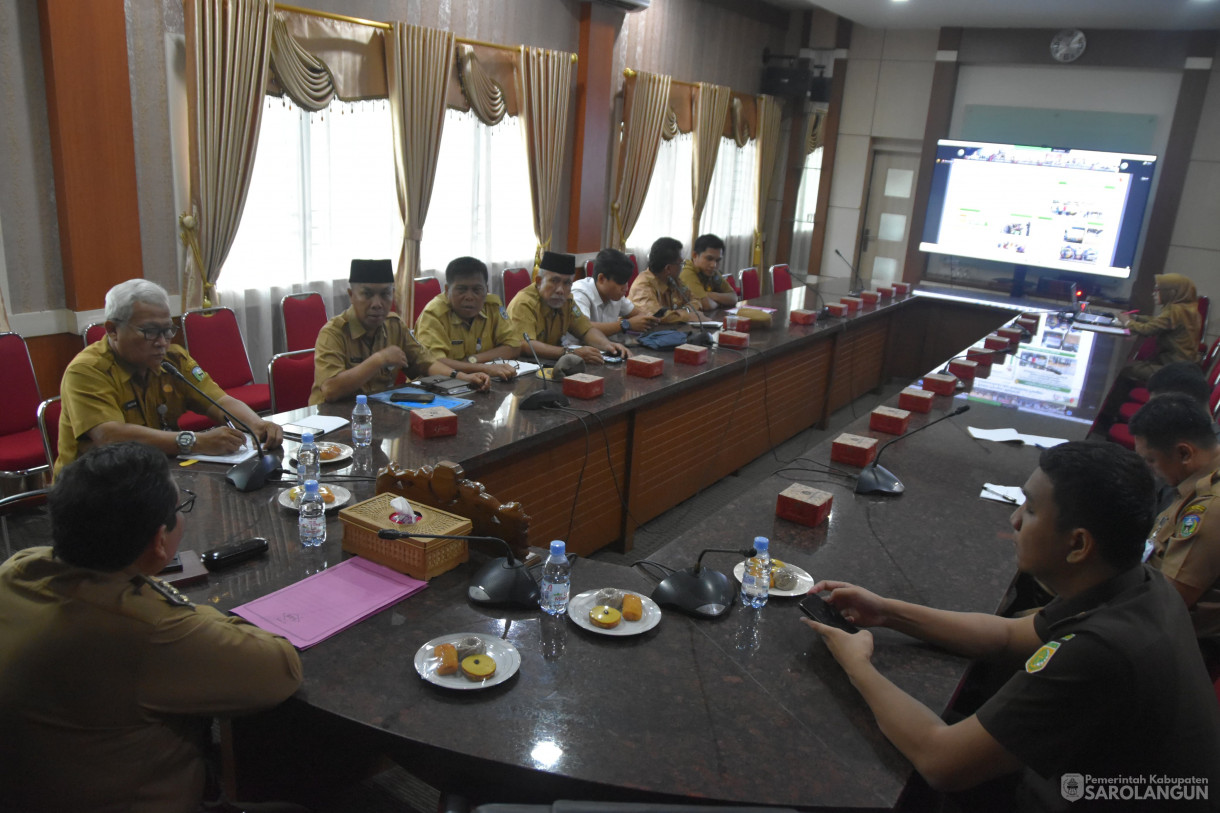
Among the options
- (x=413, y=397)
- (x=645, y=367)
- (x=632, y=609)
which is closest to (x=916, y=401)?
(x=645, y=367)

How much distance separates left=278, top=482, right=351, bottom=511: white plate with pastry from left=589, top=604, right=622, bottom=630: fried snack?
754 millimetres

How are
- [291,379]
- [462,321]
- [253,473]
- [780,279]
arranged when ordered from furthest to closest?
1. [780,279]
2. [462,321]
3. [291,379]
4. [253,473]

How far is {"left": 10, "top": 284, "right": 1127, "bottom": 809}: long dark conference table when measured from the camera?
1.24 m

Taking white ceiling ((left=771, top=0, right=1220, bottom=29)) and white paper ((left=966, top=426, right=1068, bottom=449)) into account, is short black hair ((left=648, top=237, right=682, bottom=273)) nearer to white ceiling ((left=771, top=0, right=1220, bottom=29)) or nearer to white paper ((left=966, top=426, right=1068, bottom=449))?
white paper ((left=966, top=426, right=1068, bottom=449))

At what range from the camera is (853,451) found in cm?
256

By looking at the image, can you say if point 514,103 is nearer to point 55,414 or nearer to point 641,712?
point 55,414

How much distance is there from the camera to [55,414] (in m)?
2.91

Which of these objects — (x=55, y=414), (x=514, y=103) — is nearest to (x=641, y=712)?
(x=55, y=414)

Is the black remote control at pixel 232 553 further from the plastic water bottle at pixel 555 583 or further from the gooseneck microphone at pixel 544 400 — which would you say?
the gooseneck microphone at pixel 544 400

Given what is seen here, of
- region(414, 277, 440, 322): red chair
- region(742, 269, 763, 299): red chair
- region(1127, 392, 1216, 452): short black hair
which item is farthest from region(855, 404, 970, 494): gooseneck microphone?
region(742, 269, 763, 299): red chair

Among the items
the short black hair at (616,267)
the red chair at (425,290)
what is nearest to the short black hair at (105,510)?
the short black hair at (616,267)

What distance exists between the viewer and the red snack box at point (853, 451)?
2.55 m

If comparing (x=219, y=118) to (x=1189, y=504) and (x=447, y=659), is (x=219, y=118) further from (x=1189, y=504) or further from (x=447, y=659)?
(x=1189, y=504)

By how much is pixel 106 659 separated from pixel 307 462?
3.32ft
